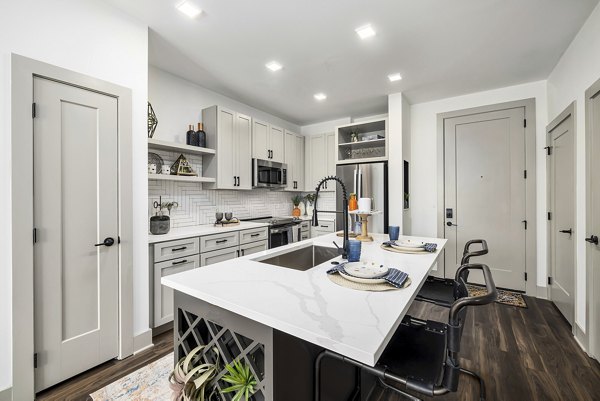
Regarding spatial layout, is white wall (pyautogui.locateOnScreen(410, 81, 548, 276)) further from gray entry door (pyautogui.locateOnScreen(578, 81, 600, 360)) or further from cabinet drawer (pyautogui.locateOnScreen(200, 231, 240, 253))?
cabinet drawer (pyautogui.locateOnScreen(200, 231, 240, 253))

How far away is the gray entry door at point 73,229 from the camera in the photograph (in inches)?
69.4

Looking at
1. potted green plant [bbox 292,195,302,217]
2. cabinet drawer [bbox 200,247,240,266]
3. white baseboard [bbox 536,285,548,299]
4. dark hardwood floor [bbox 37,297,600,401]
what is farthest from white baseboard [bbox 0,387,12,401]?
white baseboard [bbox 536,285,548,299]

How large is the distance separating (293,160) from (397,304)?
4.11 metres

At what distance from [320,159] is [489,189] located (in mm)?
2697

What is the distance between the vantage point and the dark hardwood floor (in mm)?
1760

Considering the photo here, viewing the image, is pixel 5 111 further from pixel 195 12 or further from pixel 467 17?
pixel 467 17

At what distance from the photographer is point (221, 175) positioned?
349 cm

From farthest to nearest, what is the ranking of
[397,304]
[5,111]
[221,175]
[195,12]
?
[221,175] → [195,12] → [5,111] → [397,304]

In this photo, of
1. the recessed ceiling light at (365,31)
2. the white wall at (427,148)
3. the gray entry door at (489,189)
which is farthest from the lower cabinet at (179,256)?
the gray entry door at (489,189)

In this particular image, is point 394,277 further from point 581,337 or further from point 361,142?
point 361,142

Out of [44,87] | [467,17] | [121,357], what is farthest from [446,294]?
[44,87]

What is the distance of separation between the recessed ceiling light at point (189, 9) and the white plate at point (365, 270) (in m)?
2.21

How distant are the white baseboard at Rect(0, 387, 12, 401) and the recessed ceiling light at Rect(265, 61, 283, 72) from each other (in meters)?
3.31

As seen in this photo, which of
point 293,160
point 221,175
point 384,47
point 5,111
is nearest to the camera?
point 5,111
